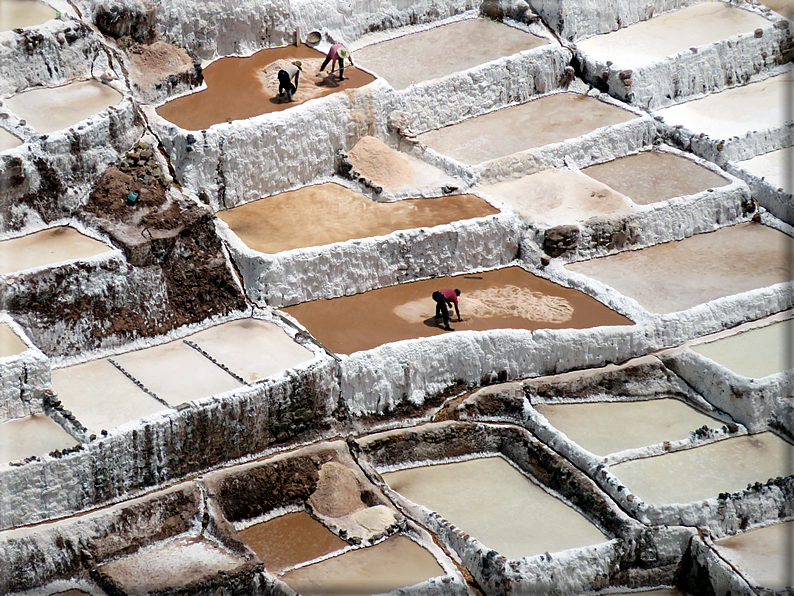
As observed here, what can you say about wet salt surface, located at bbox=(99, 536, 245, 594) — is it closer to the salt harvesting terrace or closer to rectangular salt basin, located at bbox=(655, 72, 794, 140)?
the salt harvesting terrace

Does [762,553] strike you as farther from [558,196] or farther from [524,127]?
[524,127]

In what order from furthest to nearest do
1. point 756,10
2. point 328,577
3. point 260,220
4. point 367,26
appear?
point 756,10 < point 367,26 < point 260,220 < point 328,577

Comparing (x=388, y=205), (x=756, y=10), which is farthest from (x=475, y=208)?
(x=756, y=10)

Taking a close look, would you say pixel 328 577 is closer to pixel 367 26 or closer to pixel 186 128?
pixel 186 128

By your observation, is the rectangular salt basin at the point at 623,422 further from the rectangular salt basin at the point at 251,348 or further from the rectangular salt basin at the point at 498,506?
the rectangular salt basin at the point at 251,348

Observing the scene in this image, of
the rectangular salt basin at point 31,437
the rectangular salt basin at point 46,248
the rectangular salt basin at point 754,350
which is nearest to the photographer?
the rectangular salt basin at point 31,437

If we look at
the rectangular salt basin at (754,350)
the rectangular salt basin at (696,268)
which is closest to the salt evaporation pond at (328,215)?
the rectangular salt basin at (696,268)
